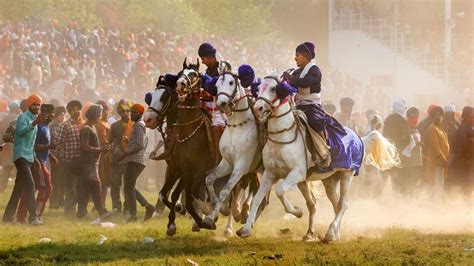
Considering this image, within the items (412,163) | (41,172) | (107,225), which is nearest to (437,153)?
(412,163)

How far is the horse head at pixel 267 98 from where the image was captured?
15.0 m

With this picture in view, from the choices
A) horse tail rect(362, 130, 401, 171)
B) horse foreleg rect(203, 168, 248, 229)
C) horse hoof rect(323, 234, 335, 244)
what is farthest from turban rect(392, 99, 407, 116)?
horse foreleg rect(203, 168, 248, 229)

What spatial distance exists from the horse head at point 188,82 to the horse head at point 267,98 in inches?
43.5

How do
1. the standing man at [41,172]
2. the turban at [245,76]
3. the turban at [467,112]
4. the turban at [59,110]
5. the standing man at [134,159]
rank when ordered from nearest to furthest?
the turban at [245,76], the standing man at [41,172], the standing man at [134,159], the turban at [59,110], the turban at [467,112]

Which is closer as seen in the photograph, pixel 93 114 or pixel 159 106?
pixel 159 106

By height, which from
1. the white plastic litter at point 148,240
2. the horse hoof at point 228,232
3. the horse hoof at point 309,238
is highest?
the horse hoof at point 228,232

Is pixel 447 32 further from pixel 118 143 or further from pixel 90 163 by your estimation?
pixel 90 163

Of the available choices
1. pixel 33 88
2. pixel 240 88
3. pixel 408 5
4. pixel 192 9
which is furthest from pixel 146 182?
pixel 408 5

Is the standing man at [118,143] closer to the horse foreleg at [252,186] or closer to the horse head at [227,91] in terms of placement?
the horse foreleg at [252,186]

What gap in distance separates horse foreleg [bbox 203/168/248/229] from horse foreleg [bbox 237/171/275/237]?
0.36 meters

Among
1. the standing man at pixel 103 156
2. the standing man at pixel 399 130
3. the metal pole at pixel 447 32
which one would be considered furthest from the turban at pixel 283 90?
the metal pole at pixel 447 32

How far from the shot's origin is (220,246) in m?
15.4

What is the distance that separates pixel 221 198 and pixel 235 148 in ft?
2.38

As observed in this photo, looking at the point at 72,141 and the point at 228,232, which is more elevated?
the point at 72,141
